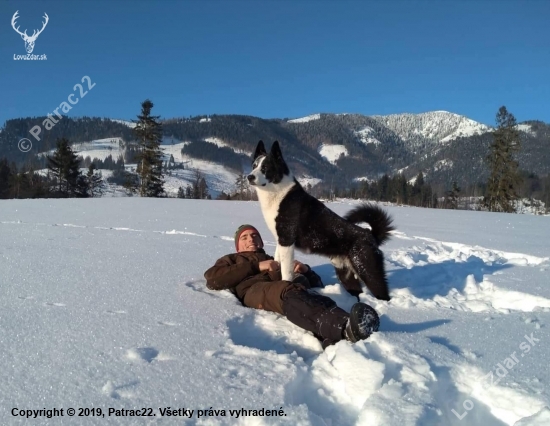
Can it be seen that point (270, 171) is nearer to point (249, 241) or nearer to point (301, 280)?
point (249, 241)

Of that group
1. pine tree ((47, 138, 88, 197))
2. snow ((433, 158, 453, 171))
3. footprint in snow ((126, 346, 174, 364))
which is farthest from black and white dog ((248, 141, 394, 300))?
snow ((433, 158, 453, 171))

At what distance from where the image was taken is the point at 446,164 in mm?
164500

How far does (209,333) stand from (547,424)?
194cm

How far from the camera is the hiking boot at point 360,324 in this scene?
2.47 m

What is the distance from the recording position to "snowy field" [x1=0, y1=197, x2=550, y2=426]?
178 cm

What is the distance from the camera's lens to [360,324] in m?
2.47

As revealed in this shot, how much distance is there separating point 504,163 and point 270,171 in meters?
35.6

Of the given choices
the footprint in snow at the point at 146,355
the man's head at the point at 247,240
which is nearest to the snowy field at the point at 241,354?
the footprint in snow at the point at 146,355

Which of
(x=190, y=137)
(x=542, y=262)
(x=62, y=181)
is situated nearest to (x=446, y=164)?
(x=190, y=137)

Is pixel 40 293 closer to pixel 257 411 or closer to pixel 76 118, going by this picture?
pixel 257 411

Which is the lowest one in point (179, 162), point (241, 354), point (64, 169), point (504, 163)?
point (241, 354)

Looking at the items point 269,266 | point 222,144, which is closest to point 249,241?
point 269,266

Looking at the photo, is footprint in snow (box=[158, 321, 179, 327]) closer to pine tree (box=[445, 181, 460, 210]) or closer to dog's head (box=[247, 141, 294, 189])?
dog's head (box=[247, 141, 294, 189])

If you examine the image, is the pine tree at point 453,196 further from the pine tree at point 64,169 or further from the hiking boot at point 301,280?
the hiking boot at point 301,280
